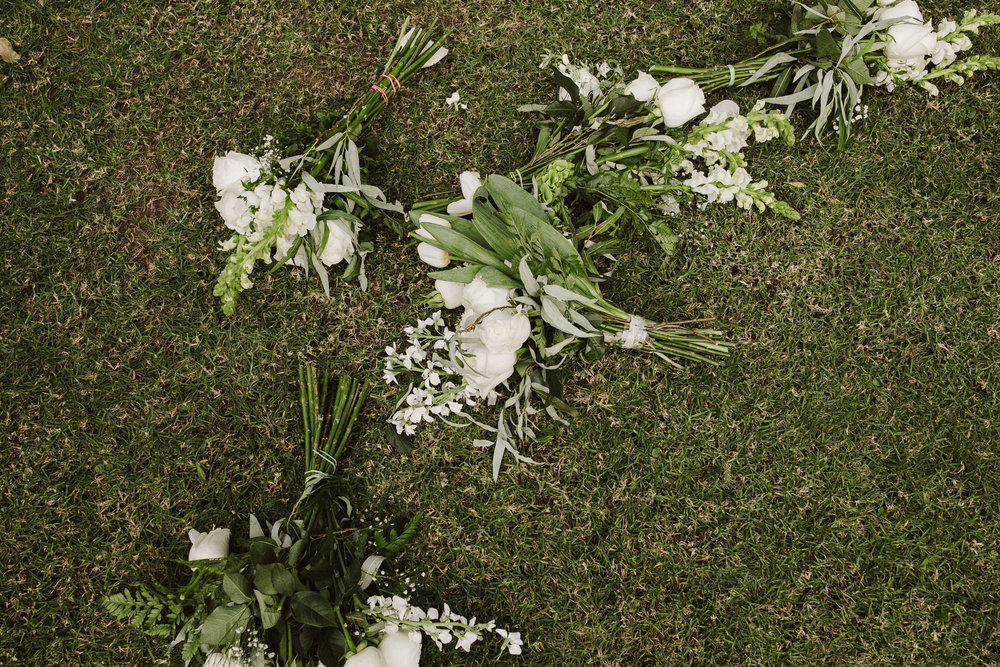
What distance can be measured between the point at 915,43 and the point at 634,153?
2.93ft

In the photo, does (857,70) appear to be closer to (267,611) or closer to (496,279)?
(496,279)

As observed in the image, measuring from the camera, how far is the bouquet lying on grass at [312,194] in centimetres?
171

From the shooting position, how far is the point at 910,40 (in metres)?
1.87

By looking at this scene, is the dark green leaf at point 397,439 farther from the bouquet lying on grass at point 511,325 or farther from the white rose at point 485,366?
the white rose at point 485,366

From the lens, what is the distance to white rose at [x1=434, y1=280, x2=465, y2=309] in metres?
1.80

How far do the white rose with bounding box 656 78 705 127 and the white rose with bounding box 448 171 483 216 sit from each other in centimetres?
55

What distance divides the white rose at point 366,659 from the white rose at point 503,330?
85cm

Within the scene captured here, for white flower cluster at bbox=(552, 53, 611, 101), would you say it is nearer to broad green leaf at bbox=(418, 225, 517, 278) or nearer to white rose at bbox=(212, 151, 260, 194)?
broad green leaf at bbox=(418, 225, 517, 278)

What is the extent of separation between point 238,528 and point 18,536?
0.70m

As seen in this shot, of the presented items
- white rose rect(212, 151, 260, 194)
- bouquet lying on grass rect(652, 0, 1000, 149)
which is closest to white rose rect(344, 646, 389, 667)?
white rose rect(212, 151, 260, 194)

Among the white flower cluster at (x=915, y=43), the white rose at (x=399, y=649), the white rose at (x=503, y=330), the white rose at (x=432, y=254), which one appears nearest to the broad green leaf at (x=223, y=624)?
the white rose at (x=399, y=649)

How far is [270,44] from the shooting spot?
2.12 metres

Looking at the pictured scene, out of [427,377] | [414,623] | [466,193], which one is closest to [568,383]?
[427,377]

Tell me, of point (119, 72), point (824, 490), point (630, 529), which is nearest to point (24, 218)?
point (119, 72)
